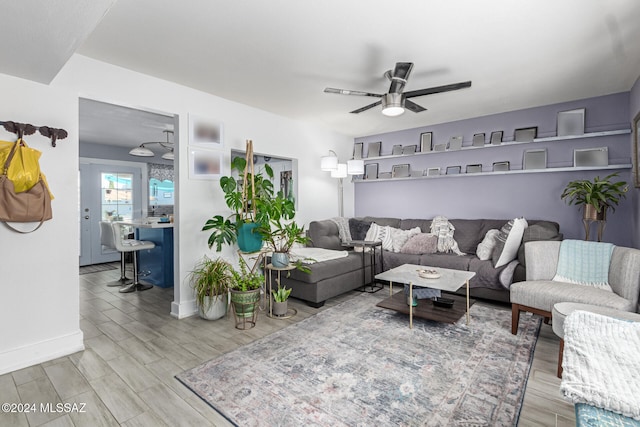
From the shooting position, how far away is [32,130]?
2340 mm

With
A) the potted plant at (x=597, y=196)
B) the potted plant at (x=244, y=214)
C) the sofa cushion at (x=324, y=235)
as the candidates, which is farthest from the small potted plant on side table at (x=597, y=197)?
the potted plant at (x=244, y=214)

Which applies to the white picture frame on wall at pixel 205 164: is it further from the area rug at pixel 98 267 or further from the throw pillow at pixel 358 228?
the area rug at pixel 98 267

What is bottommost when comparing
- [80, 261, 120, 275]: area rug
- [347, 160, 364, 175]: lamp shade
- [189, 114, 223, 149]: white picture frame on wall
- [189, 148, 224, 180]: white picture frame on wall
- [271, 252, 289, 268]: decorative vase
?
[80, 261, 120, 275]: area rug

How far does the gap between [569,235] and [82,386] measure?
5.24 metres

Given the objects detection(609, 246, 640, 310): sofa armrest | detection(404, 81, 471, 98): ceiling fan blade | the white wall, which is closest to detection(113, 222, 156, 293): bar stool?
the white wall

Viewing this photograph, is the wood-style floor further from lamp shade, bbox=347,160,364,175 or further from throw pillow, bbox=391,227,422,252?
lamp shade, bbox=347,160,364,175

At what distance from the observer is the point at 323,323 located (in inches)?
123

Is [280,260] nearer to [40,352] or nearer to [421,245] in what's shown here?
[40,352]

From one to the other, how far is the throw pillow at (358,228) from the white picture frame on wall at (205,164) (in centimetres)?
229

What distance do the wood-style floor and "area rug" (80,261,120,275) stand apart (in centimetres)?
269

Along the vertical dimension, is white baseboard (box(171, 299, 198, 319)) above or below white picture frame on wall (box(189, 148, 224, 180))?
below

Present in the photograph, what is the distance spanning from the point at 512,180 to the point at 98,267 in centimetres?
730

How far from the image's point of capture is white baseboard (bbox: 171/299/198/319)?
3.33 metres

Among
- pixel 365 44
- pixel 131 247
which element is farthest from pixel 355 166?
pixel 131 247
